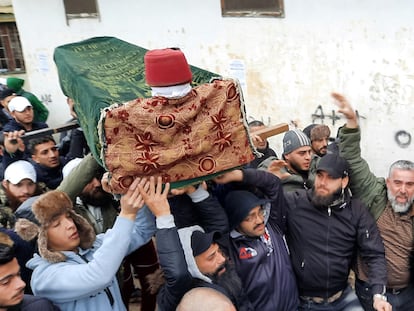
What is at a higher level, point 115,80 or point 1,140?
point 115,80

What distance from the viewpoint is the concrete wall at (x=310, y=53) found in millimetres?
4883

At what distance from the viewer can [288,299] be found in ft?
9.89

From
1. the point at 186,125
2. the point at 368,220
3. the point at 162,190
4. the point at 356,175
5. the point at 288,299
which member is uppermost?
the point at 186,125

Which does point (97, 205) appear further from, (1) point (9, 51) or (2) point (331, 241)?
(1) point (9, 51)

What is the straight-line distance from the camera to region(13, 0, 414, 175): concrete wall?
488 centimetres

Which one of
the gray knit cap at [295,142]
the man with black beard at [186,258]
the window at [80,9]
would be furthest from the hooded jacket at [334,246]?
the window at [80,9]

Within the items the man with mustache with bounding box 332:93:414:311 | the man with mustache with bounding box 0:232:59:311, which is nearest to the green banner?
the man with mustache with bounding box 0:232:59:311

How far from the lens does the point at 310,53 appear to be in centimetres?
554

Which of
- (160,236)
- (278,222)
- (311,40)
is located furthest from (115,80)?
(311,40)

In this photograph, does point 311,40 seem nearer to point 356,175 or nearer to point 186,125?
point 356,175

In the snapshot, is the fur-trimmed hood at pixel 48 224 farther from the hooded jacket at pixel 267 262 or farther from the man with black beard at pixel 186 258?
the hooded jacket at pixel 267 262

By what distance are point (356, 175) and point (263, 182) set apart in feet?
2.23

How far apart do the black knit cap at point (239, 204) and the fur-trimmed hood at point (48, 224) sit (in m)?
0.82

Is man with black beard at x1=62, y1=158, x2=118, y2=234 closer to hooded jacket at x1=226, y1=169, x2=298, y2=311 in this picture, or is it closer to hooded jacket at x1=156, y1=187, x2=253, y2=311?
hooded jacket at x1=156, y1=187, x2=253, y2=311
